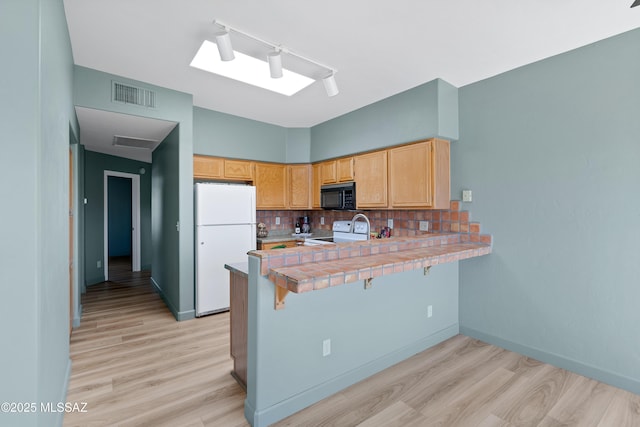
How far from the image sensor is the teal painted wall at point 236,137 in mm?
3732

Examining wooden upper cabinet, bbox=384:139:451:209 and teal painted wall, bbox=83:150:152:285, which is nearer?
wooden upper cabinet, bbox=384:139:451:209

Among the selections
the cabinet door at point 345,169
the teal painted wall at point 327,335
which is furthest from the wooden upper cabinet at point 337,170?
the teal painted wall at point 327,335

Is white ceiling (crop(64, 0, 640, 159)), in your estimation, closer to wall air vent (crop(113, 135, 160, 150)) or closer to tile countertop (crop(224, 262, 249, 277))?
wall air vent (crop(113, 135, 160, 150))

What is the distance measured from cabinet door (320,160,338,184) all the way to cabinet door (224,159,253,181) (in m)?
1.04

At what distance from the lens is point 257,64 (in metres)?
2.80

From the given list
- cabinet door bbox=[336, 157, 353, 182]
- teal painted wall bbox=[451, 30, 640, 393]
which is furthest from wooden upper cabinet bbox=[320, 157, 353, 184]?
teal painted wall bbox=[451, 30, 640, 393]

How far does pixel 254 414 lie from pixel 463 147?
2926 millimetres

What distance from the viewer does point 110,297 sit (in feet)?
14.1

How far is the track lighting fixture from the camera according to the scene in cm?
213

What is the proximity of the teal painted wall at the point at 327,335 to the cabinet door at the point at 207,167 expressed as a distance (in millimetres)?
2416

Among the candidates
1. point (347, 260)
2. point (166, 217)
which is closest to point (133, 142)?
point (166, 217)

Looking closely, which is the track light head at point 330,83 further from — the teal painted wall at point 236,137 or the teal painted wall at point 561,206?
the teal painted wall at point 236,137

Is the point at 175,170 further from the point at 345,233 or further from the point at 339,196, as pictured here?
the point at 345,233

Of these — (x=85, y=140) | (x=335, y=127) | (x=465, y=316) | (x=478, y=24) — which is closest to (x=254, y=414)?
(x=465, y=316)
